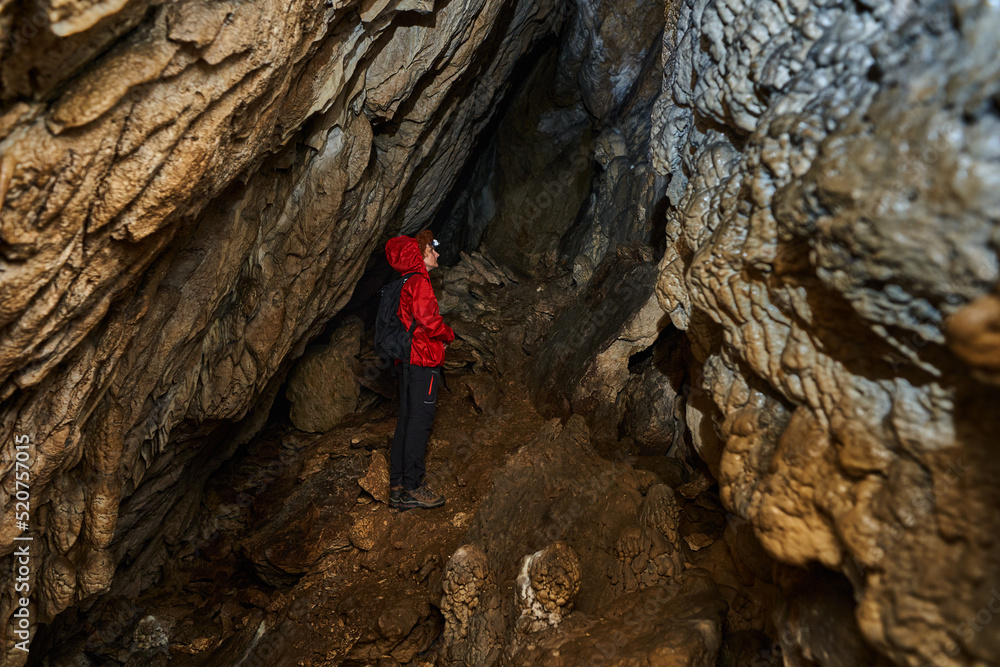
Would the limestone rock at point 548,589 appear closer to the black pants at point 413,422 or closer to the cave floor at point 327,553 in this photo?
the cave floor at point 327,553

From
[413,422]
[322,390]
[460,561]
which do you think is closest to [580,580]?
[460,561]

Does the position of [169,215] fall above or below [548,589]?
above

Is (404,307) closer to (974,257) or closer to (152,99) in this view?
(152,99)

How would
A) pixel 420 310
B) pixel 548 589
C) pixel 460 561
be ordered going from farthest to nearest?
pixel 420 310 → pixel 460 561 → pixel 548 589

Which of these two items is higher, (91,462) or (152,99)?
(152,99)

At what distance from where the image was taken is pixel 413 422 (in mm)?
5094

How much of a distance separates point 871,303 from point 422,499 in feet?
13.4

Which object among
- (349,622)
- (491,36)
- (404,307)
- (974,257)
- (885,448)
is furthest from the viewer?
(491,36)

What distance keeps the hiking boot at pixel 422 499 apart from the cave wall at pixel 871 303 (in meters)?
3.06

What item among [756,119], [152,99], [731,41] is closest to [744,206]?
[756,119]

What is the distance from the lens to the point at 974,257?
1474 mm

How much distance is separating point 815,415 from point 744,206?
95 centimetres

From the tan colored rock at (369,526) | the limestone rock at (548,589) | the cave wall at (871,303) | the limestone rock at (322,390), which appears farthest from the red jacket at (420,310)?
the cave wall at (871,303)

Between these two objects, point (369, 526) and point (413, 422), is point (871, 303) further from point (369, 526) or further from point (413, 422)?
point (369, 526)
